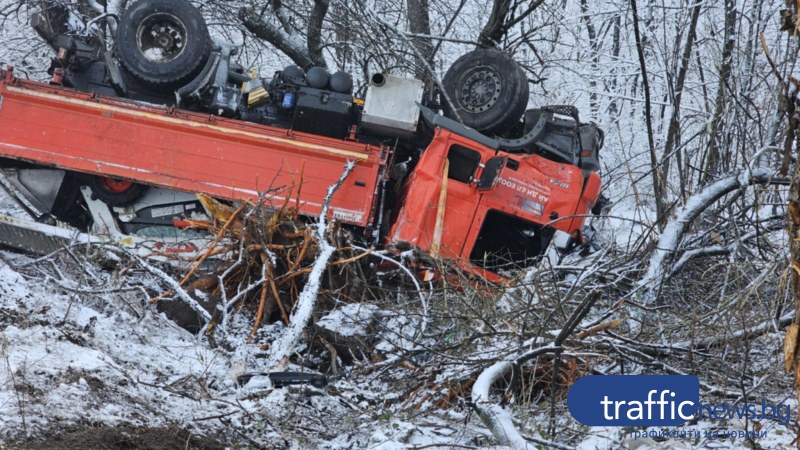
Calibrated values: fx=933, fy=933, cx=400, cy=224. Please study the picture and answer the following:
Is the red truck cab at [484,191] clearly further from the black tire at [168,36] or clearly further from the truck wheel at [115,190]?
the truck wheel at [115,190]

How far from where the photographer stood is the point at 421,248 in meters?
8.10

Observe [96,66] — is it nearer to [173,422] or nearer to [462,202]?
[462,202]

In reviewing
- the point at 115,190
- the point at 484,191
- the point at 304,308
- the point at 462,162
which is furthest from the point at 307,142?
the point at 304,308

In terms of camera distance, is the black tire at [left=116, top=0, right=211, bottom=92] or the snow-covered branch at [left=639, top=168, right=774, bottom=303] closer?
the snow-covered branch at [left=639, top=168, right=774, bottom=303]

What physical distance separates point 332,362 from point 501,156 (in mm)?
2889

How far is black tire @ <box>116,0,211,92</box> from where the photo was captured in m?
8.62

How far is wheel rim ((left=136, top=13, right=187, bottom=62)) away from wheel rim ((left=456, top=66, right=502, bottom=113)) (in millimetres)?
2662

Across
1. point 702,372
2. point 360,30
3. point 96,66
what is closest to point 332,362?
point 702,372

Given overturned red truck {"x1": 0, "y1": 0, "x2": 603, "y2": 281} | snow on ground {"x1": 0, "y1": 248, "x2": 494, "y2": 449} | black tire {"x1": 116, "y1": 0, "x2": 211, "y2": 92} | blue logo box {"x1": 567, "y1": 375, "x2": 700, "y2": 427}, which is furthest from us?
black tire {"x1": 116, "y1": 0, "x2": 211, "y2": 92}

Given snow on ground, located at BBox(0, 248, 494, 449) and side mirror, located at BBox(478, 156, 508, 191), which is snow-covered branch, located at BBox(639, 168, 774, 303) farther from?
snow on ground, located at BBox(0, 248, 494, 449)

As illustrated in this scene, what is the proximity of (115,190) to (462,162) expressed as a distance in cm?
332

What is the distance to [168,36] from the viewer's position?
8758mm

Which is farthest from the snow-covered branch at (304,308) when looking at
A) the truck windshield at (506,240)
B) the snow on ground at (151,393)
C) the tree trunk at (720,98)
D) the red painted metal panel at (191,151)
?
the tree trunk at (720,98)

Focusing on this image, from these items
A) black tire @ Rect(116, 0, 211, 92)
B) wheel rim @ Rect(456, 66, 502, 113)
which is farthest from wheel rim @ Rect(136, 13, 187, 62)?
wheel rim @ Rect(456, 66, 502, 113)
